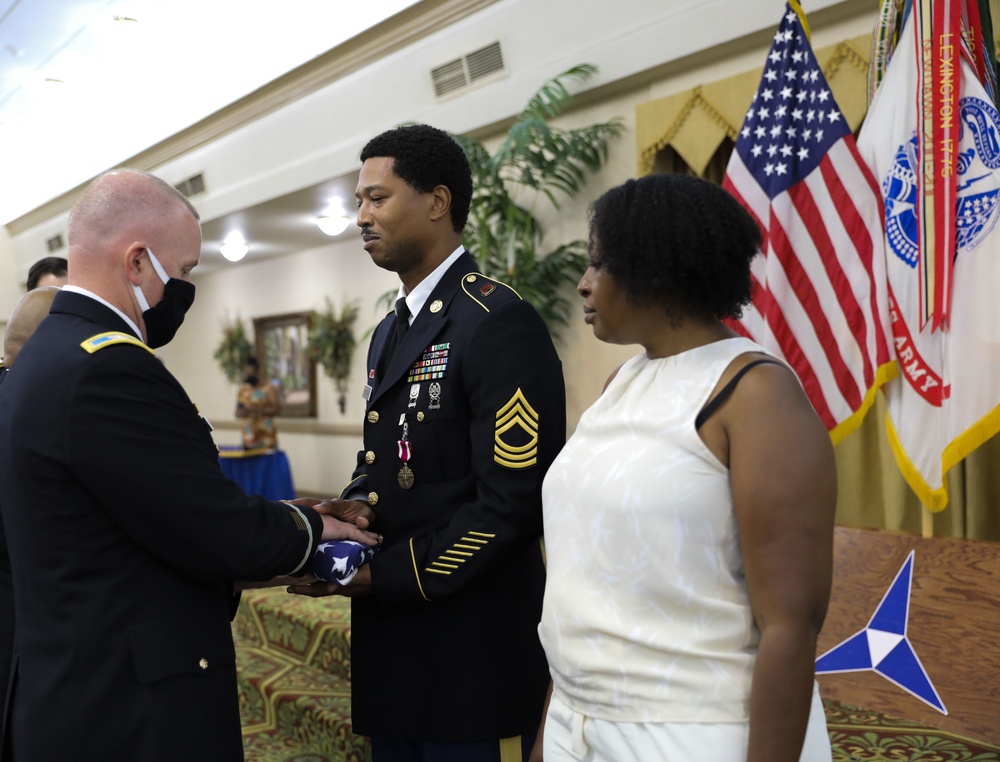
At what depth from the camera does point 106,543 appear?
148cm

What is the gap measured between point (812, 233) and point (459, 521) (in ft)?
7.01

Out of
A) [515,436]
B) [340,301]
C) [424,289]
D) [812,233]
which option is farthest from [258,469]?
[515,436]

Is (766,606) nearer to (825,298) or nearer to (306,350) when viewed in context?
(825,298)

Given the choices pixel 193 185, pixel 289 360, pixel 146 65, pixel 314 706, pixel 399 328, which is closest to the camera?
pixel 399 328

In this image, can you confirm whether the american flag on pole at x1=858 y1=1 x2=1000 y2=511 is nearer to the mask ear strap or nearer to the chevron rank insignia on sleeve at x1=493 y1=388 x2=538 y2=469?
the chevron rank insignia on sleeve at x1=493 y1=388 x2=538 y2=469

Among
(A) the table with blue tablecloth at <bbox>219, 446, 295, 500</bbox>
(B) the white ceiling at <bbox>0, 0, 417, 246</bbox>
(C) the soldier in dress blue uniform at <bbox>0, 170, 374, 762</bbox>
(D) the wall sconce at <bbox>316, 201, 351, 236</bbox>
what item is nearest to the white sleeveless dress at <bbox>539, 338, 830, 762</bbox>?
(C) the soldier in dress blue uniform at <bbox>0, 170, 374, 762</bbox>

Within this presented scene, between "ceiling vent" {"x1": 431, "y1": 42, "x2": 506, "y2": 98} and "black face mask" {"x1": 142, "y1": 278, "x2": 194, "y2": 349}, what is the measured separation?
4159mm

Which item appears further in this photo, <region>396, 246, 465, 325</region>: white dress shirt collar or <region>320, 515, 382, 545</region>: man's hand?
<region>396, 246, 465, 325</region>: white dress shirt collar

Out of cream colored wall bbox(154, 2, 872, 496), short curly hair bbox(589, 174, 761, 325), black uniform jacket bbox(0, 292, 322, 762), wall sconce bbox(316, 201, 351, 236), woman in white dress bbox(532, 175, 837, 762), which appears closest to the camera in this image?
woman in white dress bbox(532, 175, 837, 762)

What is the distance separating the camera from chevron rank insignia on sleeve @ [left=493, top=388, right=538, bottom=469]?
161 centimetres

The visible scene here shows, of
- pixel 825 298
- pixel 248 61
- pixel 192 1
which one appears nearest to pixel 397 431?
pixel 825 298

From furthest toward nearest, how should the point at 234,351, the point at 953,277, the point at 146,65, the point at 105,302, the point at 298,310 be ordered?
the point at 234,351, the point at 298,310, the point at 146,65, the point at 953,277, the point at 105,302

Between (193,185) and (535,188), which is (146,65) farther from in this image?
(535,188)

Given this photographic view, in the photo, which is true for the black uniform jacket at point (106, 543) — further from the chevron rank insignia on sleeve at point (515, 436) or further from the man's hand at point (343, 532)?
the chevron rank insignia on sleeve at point (515, 436)
